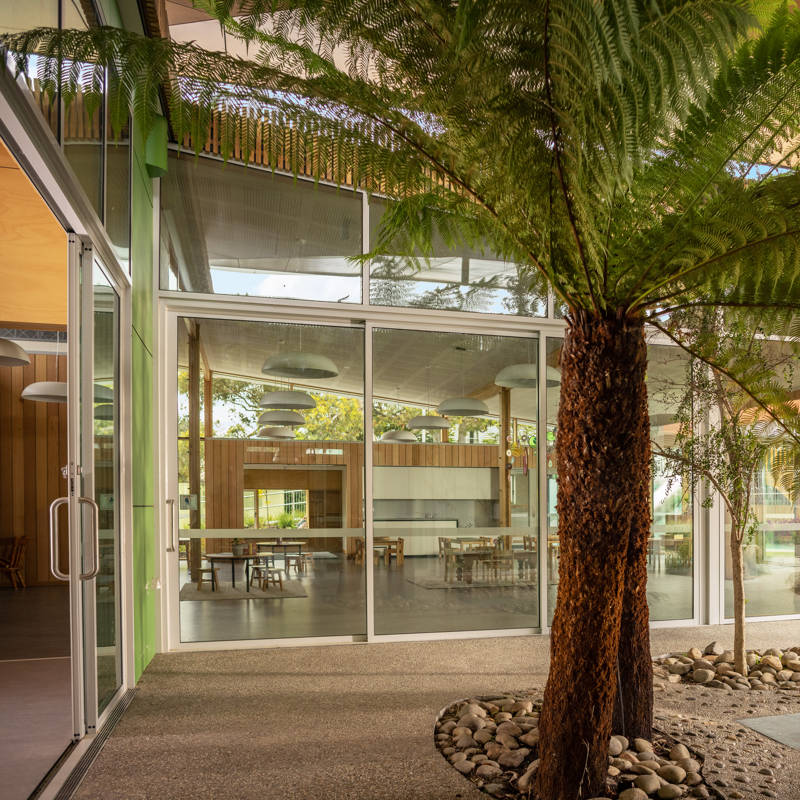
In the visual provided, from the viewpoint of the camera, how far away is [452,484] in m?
5.74

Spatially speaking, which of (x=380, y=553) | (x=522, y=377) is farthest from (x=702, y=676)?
(x=522, y=377)

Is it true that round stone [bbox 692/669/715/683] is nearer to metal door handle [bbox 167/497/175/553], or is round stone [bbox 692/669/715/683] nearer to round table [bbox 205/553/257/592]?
round table [bbox 205/553/257/592]

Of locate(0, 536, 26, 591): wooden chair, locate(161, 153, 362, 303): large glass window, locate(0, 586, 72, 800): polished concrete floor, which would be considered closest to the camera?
locate(0, 586, 72, 800): polished concrete floor

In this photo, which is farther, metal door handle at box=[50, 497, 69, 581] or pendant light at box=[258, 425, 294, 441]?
pendant light at box=[258, 425, 294, 441]

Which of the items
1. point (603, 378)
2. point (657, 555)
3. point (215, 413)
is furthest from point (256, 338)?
point (657, 555)

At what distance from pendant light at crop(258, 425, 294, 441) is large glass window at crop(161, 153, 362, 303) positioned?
977 mm

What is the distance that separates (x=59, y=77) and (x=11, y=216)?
3405mm

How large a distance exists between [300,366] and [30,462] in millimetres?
5901

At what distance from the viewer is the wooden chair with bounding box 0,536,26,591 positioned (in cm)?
898

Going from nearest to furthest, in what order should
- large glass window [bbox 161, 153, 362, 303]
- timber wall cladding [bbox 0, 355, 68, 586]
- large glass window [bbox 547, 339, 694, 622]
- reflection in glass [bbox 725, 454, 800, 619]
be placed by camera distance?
1. large glass window [bbox 161, 153, 362, 303]
2. large glass window [bbox 547, 339, 694, 622]
3. reflection in glass [bbox 725, 454, 800, 619]
4. timber wall cladding [bbox 0, 355, 68, 586]

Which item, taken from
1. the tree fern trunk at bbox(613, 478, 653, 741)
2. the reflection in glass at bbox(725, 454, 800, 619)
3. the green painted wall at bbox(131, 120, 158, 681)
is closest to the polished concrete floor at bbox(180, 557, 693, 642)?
the green painted wall at bbox(131, 120, 158, 681)

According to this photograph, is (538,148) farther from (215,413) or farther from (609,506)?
(215,413)

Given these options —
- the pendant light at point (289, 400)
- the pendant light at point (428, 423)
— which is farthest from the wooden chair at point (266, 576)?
the pendant light at point (428, 423)

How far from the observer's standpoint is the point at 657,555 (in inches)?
249
